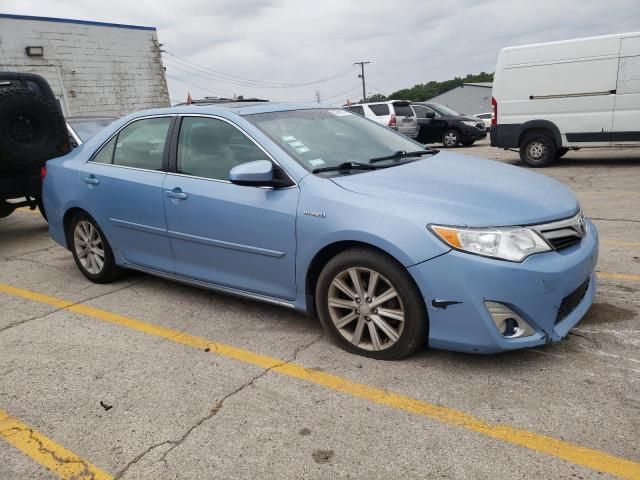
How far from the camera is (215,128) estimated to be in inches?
149

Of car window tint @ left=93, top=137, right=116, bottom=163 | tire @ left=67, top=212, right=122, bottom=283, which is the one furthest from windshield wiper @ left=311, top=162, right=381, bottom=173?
tire @ left=67, top=212, right=122, bottom=283

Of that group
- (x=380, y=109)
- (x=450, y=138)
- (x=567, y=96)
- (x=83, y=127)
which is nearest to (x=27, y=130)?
(x=83, y=127)

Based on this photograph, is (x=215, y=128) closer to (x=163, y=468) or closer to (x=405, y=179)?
(x=405, y=179)

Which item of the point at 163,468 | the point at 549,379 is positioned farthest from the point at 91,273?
the point at 549,379

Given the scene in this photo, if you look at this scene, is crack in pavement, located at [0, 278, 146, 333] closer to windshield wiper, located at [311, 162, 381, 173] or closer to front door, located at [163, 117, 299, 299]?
front door, located at [163, 117, 299, 299]

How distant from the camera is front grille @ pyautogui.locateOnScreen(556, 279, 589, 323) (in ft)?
9.39

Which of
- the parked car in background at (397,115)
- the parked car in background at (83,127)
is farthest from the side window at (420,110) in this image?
the parked car in background at (83,127)

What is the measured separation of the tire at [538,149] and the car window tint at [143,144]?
345 inches

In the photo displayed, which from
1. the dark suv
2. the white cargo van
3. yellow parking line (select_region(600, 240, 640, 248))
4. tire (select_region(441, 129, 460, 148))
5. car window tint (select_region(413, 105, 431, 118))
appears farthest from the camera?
car window tint (select_region(413, 105, 431, 118))

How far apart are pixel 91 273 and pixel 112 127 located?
1315 millimetres

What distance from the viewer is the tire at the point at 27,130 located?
5938 mm

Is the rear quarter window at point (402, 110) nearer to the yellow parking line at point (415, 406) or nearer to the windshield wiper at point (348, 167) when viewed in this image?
the windshield wiper at point (348, 167)

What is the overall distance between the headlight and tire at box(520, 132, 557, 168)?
29.3 ft

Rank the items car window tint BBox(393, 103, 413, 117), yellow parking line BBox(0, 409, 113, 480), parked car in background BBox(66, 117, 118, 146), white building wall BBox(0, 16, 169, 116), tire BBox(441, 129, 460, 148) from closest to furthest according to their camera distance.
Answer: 1. yellow parking line BBox(0, 409, 113, 480)
2. parked car in background BBox(66, 117, 118, 146)
3. white building wall BBox(0, 16, 169, 116)
4. car window tint BBox(393, 103, 413, 117)
5. tire BBox(441, 129, 460, 148)
